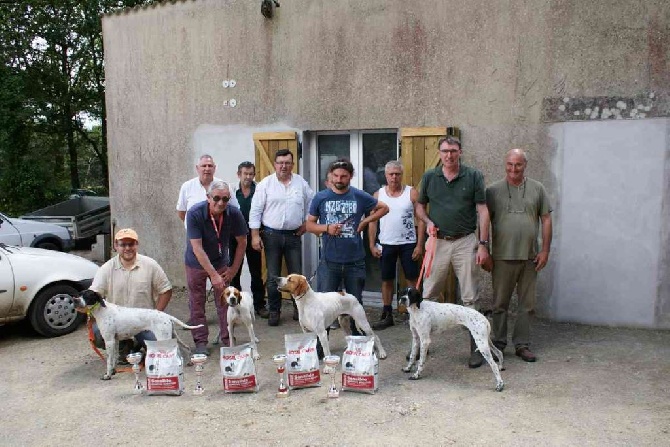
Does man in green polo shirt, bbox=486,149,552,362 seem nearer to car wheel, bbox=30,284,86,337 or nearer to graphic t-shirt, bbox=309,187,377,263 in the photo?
graphic t-shirt, bbox=309,187,377,263

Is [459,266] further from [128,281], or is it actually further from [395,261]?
[128,281]

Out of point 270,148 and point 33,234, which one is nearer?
point 270,148

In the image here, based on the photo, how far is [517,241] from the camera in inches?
192

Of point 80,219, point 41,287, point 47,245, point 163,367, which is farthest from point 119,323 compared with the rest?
point 80,219

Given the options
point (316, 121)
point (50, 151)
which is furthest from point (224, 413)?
point (50, 151)

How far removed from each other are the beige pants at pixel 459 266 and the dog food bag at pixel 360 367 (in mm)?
951

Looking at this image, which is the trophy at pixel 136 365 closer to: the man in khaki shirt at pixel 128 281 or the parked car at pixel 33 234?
the man in khaki shirt at pixel 128 281

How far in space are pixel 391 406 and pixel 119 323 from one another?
221 centimetres

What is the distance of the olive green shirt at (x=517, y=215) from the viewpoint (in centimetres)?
486

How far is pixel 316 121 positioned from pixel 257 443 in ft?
13.8

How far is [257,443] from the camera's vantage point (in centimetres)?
361

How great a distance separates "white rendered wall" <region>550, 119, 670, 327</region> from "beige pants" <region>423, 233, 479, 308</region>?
5.09 ft

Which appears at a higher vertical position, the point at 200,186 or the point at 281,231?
the point at 200,186

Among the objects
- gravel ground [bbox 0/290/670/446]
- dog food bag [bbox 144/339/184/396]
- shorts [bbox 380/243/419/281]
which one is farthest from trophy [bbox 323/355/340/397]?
shorts [bbox 380/243/419/281]
